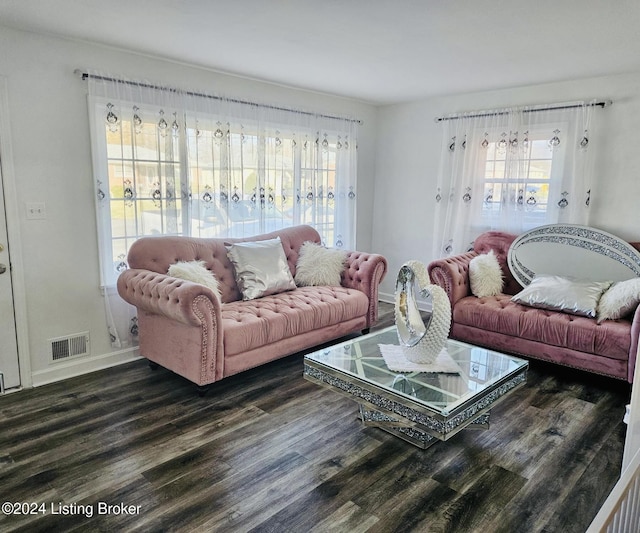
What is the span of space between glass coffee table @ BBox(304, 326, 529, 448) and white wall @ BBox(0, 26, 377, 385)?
186 cm

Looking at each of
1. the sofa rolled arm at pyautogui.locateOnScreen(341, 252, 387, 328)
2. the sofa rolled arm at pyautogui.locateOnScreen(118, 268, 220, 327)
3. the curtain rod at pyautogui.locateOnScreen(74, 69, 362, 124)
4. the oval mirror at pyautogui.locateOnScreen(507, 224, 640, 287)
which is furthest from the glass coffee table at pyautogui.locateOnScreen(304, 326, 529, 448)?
the curtain rod at pyautogui.locateOnScreen(74, 69, 362, 124)

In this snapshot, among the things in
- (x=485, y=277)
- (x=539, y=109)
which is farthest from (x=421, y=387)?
(x=539, y=109)

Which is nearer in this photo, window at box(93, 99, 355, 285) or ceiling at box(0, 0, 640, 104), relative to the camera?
ceiling at box(0, 0, 640, 104)

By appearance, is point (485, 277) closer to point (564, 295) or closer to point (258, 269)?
point (564, 295)

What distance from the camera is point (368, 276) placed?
13.4ft

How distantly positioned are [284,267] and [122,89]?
1832mm

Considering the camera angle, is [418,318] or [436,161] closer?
[418,318]

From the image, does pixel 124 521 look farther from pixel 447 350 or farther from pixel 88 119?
pixel 88 119

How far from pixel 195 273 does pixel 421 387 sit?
5.98 feet

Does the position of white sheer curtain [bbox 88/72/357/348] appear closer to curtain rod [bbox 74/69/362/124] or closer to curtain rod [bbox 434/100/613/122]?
curtain rod [bbox 74/69/362/124]

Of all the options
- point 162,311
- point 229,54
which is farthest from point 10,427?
point 229,54

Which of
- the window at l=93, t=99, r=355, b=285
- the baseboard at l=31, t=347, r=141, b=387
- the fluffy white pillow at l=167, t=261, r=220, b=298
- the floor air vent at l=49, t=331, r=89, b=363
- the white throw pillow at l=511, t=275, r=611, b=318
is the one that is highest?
the window at l=93, t=99, r=355, b=285

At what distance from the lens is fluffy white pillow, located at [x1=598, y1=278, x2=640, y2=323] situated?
10.6ft

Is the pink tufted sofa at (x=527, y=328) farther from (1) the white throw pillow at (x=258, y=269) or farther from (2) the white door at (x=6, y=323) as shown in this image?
(2) the white door at (x=6, y=323)
